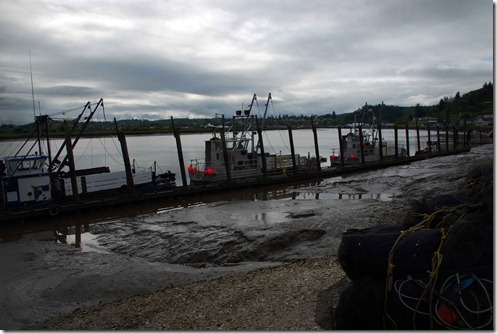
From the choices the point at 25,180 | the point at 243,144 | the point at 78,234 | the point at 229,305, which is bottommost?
the point at 78,234

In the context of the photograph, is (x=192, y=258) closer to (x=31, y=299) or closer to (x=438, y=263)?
(x=31, y=299)

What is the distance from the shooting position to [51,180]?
20406 mm

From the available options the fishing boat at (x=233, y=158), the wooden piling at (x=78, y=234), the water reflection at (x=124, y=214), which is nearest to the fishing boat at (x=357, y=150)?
the fishing boat at (x=233, y=158)

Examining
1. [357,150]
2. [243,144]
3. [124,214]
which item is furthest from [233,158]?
[357,150]

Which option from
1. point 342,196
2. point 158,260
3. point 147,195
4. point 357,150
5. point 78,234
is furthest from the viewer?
point 357,150

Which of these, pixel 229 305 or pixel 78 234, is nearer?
pixel 229 305

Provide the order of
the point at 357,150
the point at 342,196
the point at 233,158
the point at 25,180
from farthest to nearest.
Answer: the point at 357,150 < the point at 233,158 < the point at 342,196 < the point at 25,180

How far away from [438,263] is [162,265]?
8.34 meters

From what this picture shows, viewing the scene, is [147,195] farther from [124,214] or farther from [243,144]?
[243,144]

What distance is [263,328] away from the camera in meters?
5.07

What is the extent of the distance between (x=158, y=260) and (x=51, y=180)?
11.5 m

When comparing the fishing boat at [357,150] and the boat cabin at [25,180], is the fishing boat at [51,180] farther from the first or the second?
the fishing boat at [357,150]

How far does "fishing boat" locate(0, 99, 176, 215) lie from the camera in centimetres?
1870

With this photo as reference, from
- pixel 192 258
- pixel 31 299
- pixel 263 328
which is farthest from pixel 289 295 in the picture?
pixel 31 299
